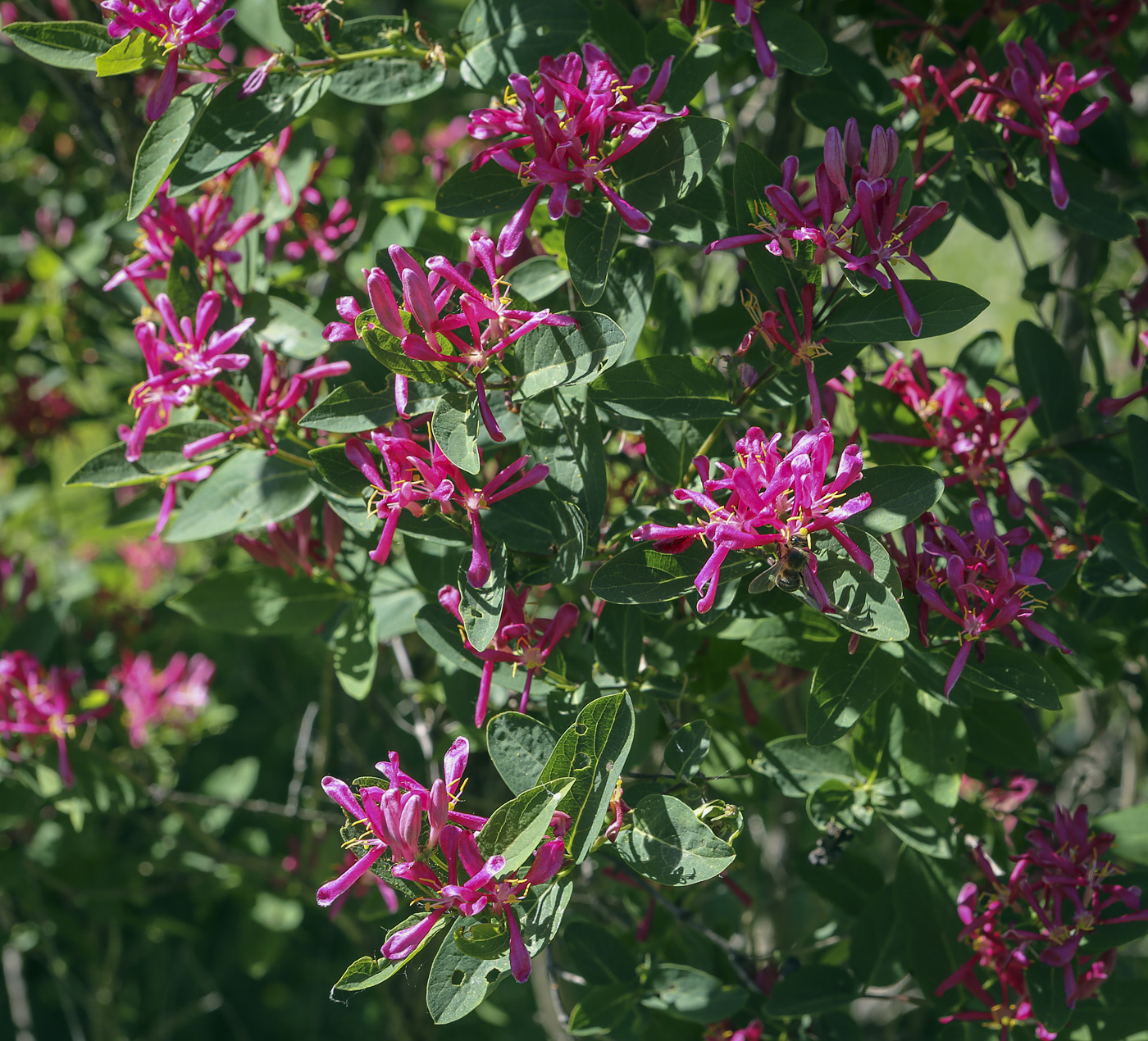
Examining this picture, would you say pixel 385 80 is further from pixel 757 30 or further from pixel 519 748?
pixel 519 748

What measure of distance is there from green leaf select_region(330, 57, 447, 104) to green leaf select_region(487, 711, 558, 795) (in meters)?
0.74

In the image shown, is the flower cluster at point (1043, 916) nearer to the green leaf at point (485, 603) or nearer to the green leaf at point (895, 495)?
the green leaf at point (895, 495)

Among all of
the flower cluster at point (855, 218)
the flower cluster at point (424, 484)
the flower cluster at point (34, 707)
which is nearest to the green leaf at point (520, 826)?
the flower cluster at point (424, 484)

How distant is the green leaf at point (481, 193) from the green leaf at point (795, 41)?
324 mm

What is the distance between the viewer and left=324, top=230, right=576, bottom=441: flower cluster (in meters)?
0.90

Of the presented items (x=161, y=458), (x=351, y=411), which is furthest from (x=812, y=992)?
(x=161, y=458)

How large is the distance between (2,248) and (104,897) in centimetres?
173

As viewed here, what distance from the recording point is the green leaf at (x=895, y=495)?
35.3 inches

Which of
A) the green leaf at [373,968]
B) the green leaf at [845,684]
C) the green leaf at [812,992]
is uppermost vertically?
the green leaf at [845,684]

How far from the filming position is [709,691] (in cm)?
132

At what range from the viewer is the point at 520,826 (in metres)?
0.87

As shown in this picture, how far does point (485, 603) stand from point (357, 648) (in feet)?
1.26

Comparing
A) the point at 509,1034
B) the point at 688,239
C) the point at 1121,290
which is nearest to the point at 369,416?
the point at 688,239

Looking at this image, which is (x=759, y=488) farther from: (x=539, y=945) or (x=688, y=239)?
(x=539, y=945)
